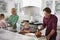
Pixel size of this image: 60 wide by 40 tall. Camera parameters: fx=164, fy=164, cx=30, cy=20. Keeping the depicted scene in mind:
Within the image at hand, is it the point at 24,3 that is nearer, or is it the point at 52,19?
the point at 52,19

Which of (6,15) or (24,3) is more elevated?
(24,3)

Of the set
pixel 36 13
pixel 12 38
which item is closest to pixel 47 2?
pixel 36 13

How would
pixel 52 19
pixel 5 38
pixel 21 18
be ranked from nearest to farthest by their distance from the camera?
pixel 5 38 < pixel 52 19 < pixel 21 18

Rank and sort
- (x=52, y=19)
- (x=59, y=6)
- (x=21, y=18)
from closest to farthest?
1. (x=52, y=19)
2. (x=59, y=6)
3. (x=21, y=18)

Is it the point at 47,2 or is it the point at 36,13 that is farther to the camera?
the point at 36,13

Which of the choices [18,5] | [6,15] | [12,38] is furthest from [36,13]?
[12,38]

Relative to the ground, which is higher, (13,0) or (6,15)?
(13,0)

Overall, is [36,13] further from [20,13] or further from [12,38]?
[12,38]

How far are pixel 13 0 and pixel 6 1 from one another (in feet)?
0.76

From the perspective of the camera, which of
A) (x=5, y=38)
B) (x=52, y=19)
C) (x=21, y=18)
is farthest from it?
(x=21, y=18)

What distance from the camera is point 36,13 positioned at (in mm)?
5312

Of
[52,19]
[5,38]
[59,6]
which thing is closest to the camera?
[5,38]

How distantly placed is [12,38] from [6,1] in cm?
355

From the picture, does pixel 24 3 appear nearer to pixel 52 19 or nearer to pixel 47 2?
pixel 47 2
